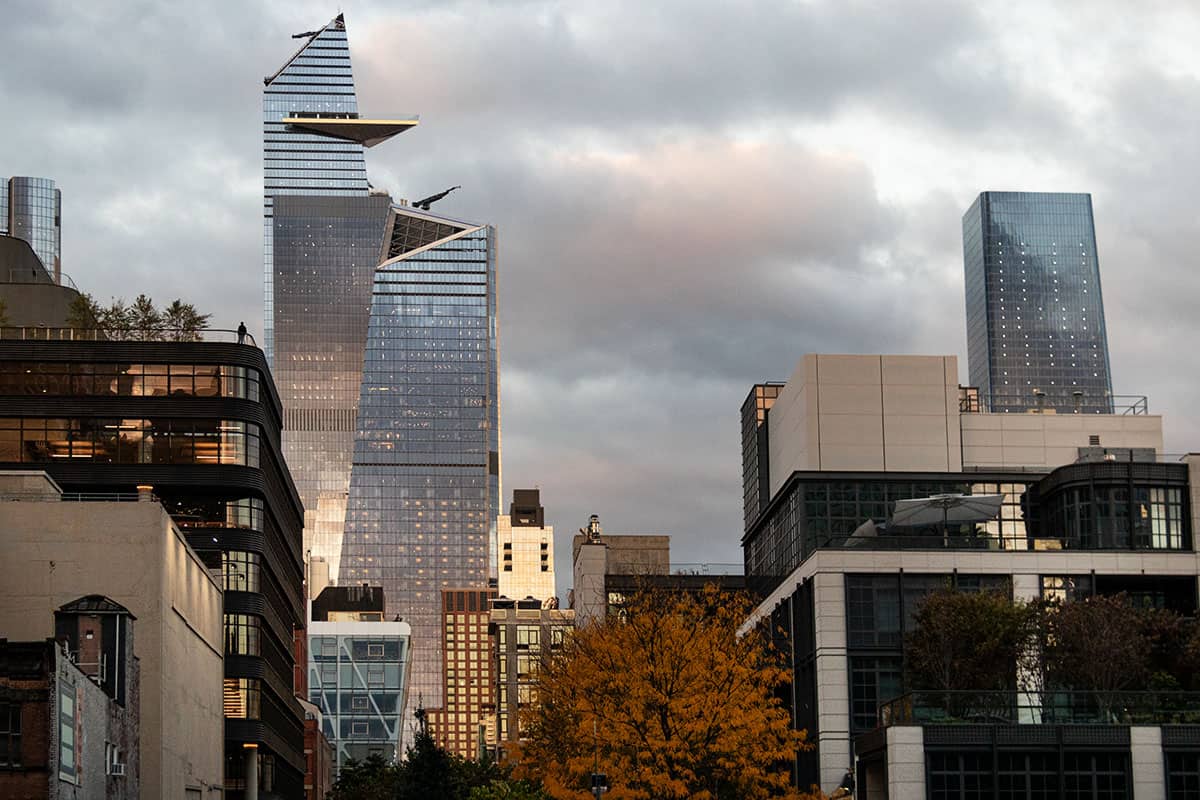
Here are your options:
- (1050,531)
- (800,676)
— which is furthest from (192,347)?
(1050,531)

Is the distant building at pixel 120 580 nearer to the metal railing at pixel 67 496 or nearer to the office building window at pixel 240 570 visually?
the metal railing at pixel 67 496

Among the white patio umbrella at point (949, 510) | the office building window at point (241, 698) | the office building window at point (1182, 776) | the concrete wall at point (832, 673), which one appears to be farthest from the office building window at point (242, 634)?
the office building window at point (1182, 776)

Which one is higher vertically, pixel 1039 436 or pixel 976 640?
pixel 1039 436

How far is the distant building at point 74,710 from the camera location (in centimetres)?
4794

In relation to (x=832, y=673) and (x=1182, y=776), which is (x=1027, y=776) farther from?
(x=832, y=673)

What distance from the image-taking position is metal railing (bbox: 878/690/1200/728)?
73312 mm

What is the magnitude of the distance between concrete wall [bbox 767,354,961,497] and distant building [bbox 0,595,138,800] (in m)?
55.2

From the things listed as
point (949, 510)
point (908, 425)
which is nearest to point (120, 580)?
point (949, 510)

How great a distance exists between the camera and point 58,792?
49.2m

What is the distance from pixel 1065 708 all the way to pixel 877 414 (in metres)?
41.5

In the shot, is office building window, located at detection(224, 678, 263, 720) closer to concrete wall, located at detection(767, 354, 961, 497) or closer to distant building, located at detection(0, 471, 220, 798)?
distant building, located at detection(0, 471, 220, 798)

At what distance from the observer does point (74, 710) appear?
51.8 metres

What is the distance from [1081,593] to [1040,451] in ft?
60.0

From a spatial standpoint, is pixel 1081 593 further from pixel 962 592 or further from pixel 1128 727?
pixel 1128 727
